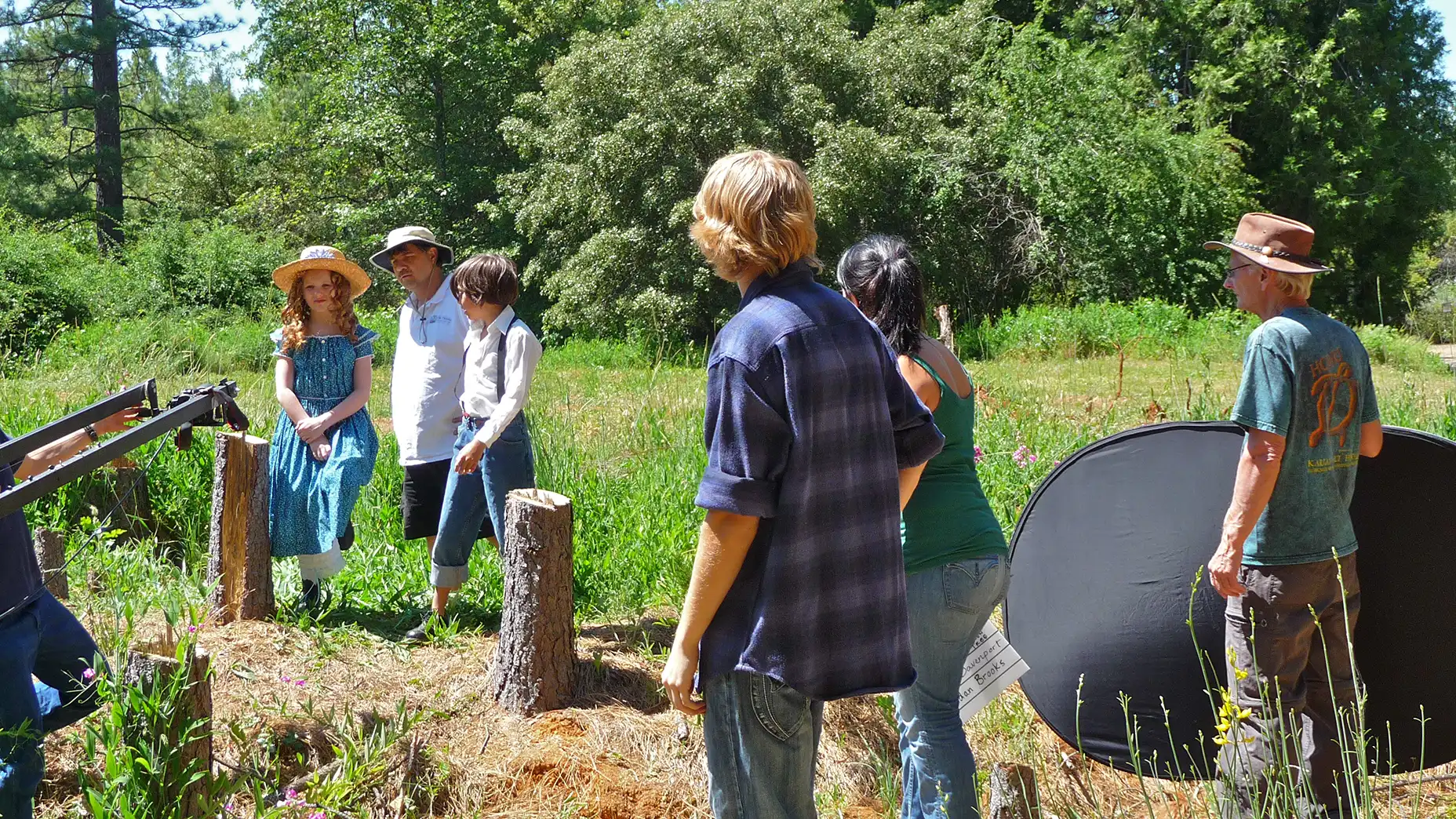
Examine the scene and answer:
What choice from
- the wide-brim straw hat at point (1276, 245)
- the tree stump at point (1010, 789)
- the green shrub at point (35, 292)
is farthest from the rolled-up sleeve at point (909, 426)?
the green shrub at point (35, 292)

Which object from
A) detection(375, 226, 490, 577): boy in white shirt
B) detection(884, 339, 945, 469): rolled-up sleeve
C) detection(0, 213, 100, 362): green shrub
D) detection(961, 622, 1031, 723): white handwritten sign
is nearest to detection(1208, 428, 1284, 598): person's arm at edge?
detection(961, 622, 1031, 723): white handwritten sign

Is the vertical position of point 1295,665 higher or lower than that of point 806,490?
lower

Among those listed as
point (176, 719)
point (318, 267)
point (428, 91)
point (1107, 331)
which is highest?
point (428, 91)

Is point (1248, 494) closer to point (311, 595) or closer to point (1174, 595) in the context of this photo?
point (1174, 595)

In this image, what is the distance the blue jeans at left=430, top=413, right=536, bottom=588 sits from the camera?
4.23 metres

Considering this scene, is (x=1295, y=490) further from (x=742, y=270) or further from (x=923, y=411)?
(x=742, y=270)

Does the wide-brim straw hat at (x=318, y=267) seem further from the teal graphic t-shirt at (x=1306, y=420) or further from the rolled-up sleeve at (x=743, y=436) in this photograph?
the teal graphic t-shirt at (x=1306, y=420)

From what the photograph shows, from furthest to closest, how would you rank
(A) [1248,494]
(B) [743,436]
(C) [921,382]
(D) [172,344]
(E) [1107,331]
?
(E) [1107,331] → (D) [172,344] → (A) [1248,494] → (C) [921,382] → (B) [743,436]

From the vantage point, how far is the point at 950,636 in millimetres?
2641

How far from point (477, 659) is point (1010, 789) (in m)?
2.19

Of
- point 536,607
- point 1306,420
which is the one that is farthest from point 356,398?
point 1306,420

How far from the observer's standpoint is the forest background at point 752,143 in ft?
65.7

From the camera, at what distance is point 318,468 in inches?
175

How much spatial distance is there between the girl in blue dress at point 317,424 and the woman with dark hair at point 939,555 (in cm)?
251
